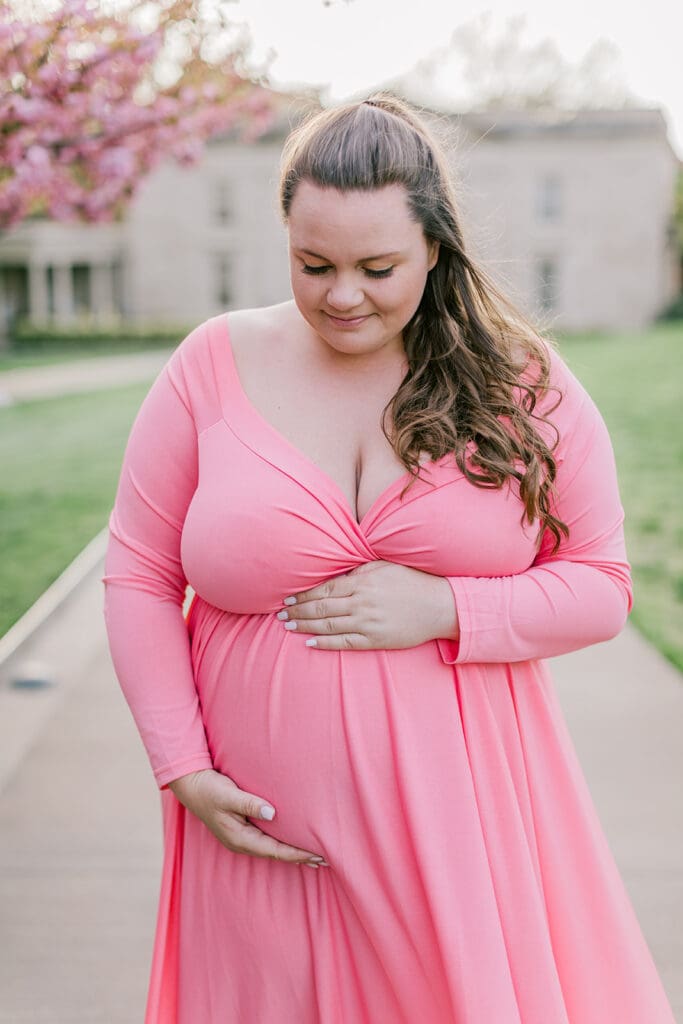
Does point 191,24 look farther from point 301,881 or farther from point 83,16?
point 301,881

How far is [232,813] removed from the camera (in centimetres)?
192

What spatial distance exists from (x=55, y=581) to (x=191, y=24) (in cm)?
490

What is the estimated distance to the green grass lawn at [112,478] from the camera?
8430 mm

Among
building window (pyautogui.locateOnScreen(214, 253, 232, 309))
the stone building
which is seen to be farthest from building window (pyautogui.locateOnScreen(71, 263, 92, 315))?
building window (pyautogui.locateOnScreen(214, 253, 232, 309))

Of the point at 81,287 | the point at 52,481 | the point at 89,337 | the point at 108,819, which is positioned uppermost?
the point at 108,819

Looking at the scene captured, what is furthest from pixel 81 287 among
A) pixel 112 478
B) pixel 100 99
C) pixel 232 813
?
pixel 232 813

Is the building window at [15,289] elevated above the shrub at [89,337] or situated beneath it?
situated beneath

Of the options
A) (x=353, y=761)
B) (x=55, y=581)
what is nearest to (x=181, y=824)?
(x=353, y=761)

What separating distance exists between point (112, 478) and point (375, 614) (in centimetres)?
1195

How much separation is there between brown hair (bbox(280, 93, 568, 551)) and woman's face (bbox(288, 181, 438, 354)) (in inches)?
0.9

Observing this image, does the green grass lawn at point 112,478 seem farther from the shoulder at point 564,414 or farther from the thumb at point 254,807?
the thumb at point 254,807

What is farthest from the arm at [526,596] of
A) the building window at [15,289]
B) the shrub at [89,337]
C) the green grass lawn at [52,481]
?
the building window at [15,289]

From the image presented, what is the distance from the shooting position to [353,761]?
183 cm

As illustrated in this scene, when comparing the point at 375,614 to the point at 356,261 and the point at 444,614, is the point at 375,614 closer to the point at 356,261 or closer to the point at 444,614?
the point at 444,614
